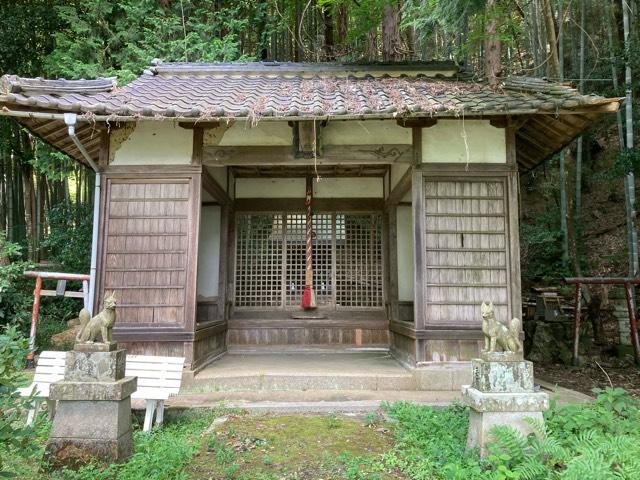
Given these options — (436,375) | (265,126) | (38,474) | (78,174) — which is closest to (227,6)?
(78,174)

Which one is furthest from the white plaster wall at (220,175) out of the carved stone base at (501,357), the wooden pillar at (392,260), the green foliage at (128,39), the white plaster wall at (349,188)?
the carved stone base at (501,357)

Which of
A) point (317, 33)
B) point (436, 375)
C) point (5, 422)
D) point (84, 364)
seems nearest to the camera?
point (5, 422)

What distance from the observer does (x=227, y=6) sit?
1266cm

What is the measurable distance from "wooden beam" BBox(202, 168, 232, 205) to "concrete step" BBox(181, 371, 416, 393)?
9.09 ft

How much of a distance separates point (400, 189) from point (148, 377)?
4595 mm

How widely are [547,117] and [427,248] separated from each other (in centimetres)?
230

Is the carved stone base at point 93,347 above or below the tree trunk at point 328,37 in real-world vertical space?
below

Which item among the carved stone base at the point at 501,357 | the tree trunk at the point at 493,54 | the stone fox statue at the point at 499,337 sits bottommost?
the carved stone base at the point at 501,357

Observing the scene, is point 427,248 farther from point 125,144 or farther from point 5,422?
point 5,422

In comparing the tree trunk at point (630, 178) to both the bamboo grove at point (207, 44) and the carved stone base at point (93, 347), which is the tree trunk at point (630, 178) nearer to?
the bamboo grove at point (207, 44)

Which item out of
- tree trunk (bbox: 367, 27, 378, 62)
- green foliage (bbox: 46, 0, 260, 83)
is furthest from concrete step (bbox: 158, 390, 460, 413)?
tree trunk (bbox: 367, 27, 378, 62)

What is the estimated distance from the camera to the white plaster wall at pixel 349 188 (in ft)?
27.7

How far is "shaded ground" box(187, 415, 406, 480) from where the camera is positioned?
3242 millimetres

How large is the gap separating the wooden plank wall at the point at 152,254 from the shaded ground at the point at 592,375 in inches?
227
